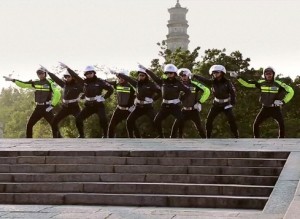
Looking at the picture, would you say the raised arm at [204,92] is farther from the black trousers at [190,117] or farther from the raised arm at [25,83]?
the raised arm at [25,83]

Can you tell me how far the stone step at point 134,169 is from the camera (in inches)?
346

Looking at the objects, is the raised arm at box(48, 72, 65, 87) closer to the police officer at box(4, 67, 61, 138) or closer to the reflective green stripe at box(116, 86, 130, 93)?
the police officer at box(4, 67, 61, 138)

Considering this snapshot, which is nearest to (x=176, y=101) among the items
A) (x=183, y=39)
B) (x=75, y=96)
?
(x=75, y=96)

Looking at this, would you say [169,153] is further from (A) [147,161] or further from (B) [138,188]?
(B) [138,188]

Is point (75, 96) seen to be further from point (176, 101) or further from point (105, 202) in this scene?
point (105, 202)

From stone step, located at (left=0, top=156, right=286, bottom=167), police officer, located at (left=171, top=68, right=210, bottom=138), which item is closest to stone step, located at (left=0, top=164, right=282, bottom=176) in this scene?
stone step, located at (left=0, top=156, right=286, bottom=167)

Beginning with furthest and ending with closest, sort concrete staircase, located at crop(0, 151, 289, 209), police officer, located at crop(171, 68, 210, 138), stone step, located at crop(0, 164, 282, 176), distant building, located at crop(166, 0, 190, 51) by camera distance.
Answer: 1. distant building, located at crop(166, 0, 190, 51)
2. police officer, located at crop(171, 68, 210, 138)
3. stone step, located at crop(0, 164, 282, 176)
4. concrete staircase, located at crop(0, 151, 289, 209)

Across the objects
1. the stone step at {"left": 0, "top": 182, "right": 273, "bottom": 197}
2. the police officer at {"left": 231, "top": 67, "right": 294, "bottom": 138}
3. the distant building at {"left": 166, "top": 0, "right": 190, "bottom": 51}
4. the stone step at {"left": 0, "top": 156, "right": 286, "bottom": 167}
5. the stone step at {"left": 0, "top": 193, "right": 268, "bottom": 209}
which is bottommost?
the stone step at {"left": 0, "top": 193, "right": 268, "bottom": 209}

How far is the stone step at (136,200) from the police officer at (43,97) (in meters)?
6.67

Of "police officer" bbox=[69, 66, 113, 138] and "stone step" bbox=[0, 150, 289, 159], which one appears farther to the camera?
"police officer" bbox=[69, 66, 113, 138]

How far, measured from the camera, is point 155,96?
14562 millimetres

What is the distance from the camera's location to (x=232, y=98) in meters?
13.9

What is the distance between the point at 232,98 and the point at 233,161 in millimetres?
4905

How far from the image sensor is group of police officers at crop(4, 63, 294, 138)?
13.9 metres
